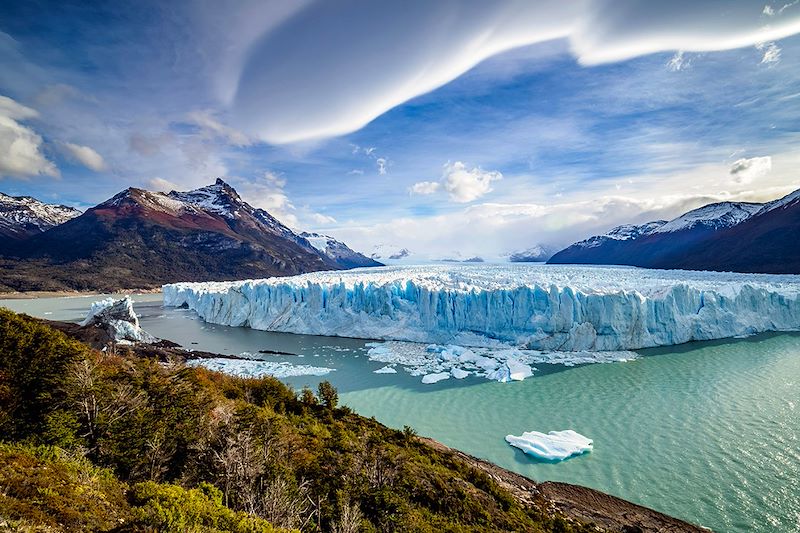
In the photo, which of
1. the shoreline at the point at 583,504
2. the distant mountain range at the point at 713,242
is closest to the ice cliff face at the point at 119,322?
the shoreline at the point at 583,504

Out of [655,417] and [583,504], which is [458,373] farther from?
[583,504]

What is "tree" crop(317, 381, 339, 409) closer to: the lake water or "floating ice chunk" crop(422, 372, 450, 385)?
the lake water

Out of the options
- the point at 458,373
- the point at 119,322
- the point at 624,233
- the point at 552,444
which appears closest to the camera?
the point at 552,444

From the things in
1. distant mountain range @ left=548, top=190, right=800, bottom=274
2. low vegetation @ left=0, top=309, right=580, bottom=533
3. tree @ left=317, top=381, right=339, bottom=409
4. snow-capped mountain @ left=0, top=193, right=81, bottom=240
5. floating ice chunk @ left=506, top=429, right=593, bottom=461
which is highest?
snow-capped mountain @ left=0, top=193, right=81, bottom=240

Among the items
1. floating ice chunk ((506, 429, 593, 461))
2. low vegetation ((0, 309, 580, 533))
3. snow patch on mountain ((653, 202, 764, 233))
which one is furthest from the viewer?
snow patch on mountain ((653, 202, 764, 233))

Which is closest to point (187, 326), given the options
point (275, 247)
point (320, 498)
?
point (320, 498)

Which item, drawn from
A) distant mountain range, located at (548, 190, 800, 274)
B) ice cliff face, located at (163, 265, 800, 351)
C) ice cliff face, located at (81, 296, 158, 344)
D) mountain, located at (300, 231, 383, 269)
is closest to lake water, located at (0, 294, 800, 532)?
ice cliff face, located at (163, 265, 800, 351)

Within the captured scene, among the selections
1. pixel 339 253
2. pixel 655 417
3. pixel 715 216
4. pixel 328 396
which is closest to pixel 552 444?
pixel 655 417
